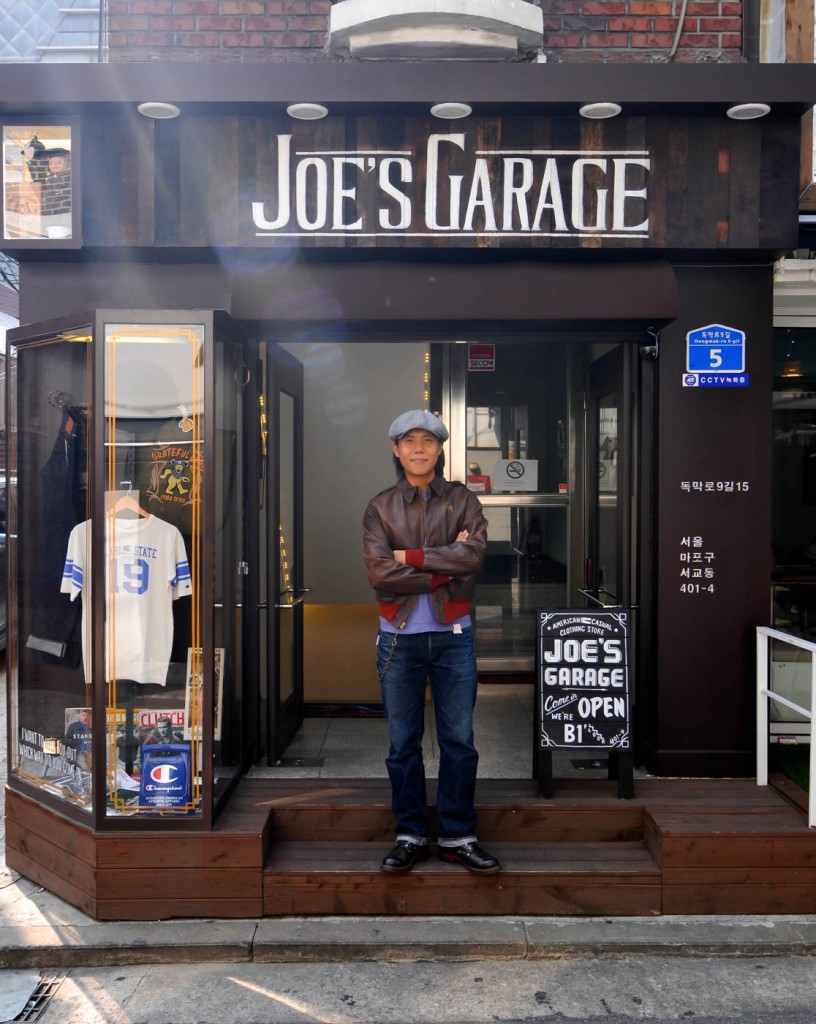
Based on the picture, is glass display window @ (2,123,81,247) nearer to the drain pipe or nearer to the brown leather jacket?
the brown leather jacket

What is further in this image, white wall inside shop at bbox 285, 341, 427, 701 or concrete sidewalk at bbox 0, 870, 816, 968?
white wall inside shop at bbox 285, 341, 427, 701

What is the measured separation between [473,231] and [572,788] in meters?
3.08

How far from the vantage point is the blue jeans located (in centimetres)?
414

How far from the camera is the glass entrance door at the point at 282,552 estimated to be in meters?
5.11

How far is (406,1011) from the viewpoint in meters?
3.43

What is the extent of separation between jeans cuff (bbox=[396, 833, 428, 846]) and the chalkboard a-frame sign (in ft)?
2.49

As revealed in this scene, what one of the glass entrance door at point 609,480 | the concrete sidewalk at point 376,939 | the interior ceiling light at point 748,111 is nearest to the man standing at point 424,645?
the concrete sidewalk at point 376,939

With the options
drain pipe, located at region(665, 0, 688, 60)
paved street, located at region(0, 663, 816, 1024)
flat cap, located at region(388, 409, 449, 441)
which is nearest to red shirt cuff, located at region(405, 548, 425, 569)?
flat cap, located at region(388, 409, 449, 441)

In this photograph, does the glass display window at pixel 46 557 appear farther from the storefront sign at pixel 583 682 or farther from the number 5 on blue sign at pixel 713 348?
the number 5 on blue sign at pixel 713 348

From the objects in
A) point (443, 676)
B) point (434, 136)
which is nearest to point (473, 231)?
point (434, 136)

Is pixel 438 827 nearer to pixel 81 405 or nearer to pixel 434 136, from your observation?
pixel 81 405

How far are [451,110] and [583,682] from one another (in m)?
3.11

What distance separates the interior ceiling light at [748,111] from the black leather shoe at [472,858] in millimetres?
4026

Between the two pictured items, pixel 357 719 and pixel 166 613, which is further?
pixel 357 719
